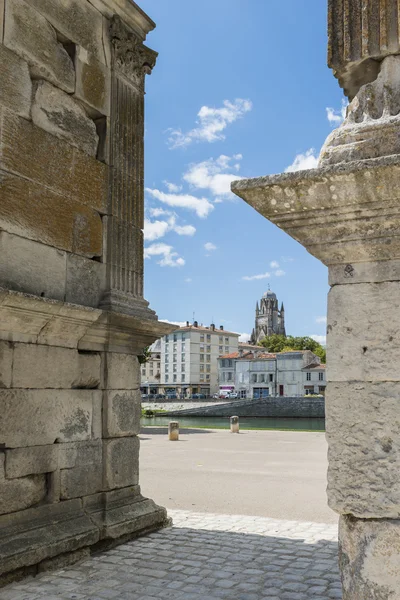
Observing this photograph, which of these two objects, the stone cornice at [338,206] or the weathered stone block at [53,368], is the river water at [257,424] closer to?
the weathered stone block at [53,368]

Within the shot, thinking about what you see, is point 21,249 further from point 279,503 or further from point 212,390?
point 212,390

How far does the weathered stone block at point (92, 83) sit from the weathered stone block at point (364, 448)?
5344 millimetres

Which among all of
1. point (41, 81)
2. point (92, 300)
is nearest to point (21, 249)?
point (92, 300)

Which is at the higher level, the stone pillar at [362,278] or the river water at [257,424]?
the stone pillar at [362,278]

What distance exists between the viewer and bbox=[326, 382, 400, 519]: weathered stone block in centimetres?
309

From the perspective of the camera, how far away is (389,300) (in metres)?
3.18

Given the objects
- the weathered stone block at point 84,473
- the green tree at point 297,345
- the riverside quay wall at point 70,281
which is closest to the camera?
the riverside quay wall at point 70,281

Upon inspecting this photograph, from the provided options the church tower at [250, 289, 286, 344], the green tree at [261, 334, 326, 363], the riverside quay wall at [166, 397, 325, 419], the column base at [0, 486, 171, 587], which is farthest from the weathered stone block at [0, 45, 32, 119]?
the church tower at [250, 289, 286, 344]

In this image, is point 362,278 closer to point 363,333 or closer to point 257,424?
point 363,333

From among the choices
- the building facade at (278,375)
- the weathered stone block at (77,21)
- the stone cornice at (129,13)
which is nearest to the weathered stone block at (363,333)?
the weathered stone block at (77,21)

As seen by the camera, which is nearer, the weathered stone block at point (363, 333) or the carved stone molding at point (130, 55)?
the weathered stone block at point (363, 333)

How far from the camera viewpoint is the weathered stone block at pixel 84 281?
22.7ft

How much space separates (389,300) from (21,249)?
4.10 m

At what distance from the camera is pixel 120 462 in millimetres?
7328
